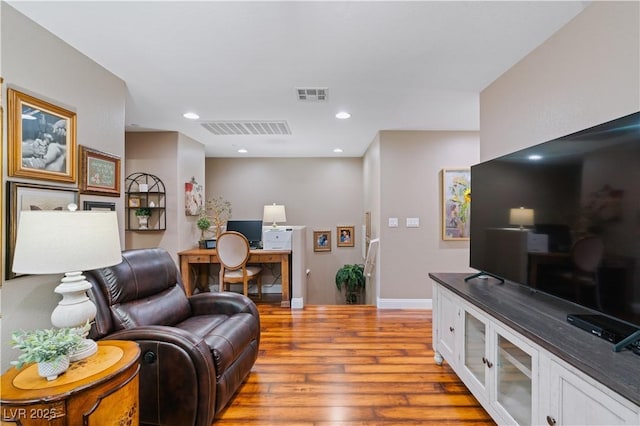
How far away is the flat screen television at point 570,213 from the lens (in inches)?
45.5

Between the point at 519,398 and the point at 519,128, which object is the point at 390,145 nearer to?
the point at 519,128

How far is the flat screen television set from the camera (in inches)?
45.5

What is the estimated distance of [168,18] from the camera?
1.66 meters

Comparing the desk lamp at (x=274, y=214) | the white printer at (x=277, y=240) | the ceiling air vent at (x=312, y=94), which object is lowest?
the white printer at (x=277, y=240)

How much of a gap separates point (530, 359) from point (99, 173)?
2.97 m

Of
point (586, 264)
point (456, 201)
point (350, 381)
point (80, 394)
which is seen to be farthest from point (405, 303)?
point (80, 394)

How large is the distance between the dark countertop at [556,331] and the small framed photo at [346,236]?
3512 millimetres

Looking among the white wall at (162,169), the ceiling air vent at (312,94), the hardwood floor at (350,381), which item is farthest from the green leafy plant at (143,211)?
the ceiling air vent at (312,94)

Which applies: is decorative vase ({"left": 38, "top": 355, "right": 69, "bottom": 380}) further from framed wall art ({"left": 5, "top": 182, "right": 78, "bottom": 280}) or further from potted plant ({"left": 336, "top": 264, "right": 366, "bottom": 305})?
potted plant ({"left": 336, "top": 264, "right": 366, "bottom": 305})

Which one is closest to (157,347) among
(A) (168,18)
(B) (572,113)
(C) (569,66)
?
(A) (168,18)

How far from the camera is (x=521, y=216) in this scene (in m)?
1.79

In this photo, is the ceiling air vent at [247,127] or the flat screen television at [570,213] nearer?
the flat screen television at [570,213]

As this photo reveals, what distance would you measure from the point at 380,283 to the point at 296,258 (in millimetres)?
1210

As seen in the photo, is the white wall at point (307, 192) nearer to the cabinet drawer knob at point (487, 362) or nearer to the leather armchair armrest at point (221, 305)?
the leather armchair armrest at point (221, 305)
